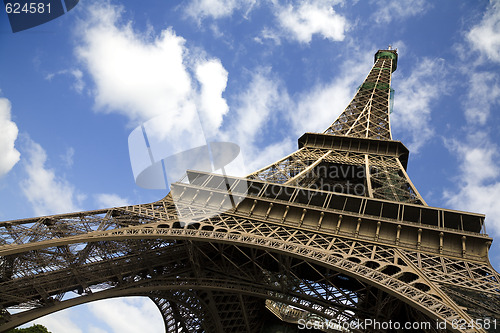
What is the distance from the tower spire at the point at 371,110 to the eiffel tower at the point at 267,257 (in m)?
10.9

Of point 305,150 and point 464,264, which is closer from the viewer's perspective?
point 464,264

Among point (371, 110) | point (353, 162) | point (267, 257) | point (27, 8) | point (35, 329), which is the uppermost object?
point (371, 110)

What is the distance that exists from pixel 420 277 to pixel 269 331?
628 inches

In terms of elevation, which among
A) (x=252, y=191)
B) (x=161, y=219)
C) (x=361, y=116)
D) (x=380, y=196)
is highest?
(x=361, y=116)

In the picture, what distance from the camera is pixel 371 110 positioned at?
3938 cm

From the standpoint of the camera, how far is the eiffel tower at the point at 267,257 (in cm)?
1391

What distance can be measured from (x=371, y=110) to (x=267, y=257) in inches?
961

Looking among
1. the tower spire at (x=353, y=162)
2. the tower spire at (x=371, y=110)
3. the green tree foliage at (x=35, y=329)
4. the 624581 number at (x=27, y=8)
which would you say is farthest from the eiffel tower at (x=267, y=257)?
the green tree foliage at (x=35, y=329)

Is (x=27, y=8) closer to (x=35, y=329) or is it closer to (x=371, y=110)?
(x=35, y=329)

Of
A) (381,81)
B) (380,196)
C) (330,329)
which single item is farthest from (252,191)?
(381,81)

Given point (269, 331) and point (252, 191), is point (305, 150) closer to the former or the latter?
point (252, 191)

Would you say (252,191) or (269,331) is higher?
(252,191)

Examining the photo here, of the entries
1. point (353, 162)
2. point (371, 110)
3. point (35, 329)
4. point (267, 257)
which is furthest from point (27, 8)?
point (371, 110)

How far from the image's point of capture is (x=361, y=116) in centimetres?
3731
